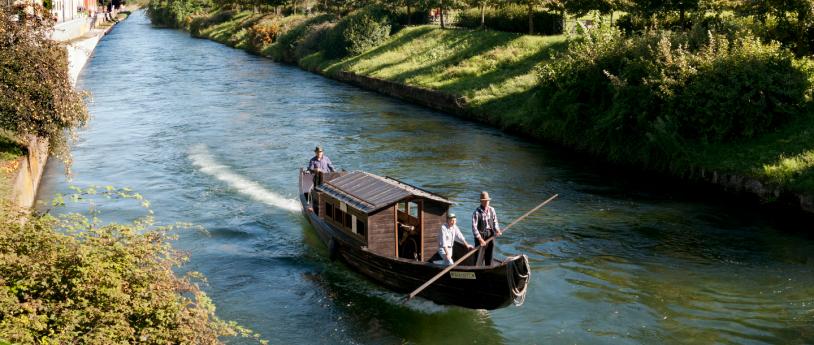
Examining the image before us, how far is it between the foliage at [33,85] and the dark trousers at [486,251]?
1411 centimetres

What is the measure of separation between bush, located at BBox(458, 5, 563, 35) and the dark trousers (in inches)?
1324

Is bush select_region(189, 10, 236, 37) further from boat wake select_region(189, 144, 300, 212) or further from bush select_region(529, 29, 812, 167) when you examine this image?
bush select_region(529, 29, 812, 167)

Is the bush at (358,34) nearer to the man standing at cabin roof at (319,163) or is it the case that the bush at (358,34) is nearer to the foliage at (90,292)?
the man standing at cabin roof at (319,163)

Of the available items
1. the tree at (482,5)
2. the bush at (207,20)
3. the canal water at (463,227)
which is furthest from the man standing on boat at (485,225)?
the bush at (207,20)

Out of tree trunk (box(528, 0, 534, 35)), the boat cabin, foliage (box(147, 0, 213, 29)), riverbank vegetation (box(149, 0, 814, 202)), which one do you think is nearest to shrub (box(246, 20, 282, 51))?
riverbank vegetation (box(149, 0, 814, 202))

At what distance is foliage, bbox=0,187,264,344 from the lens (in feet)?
38.3

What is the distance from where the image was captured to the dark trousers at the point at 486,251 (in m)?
18.7

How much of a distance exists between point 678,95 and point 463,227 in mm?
10822

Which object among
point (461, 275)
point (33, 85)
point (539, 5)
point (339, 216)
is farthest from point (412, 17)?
point (461, 275)

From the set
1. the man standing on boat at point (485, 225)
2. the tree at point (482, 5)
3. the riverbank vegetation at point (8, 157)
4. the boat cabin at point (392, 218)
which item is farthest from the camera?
the tree at point (482, 5)

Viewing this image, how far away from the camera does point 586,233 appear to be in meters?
24.0

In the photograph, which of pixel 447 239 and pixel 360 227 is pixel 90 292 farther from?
pixel 360 227

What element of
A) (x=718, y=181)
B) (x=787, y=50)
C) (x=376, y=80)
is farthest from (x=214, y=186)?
(x=376, y=80)

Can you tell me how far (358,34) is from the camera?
6328 cm
